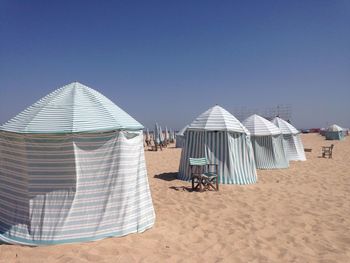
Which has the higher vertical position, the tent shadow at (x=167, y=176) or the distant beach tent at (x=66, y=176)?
the distant beach tent at (x=66, y=176)

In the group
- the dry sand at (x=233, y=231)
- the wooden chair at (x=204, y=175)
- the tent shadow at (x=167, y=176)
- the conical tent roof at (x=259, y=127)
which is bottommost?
the dry sand at (x=233, y=231)

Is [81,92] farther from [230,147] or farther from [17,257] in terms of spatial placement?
[230,147]

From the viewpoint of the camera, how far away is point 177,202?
8602 millimetres

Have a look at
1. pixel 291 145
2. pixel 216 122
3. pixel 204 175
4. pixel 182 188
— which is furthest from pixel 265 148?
pixel 182 188

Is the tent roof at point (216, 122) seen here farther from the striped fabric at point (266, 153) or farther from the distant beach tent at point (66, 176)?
the distant beach tent at point (66, 176)

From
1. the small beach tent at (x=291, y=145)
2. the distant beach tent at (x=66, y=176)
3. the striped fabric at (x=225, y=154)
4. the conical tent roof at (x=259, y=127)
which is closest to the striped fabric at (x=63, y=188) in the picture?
the distant beach tent at (x=66, y=176)

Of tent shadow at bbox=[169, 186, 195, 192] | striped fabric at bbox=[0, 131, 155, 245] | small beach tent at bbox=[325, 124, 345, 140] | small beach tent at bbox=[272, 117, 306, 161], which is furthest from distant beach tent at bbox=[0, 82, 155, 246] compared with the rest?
small beach tent at bbox=[325, 124, 345, 140]

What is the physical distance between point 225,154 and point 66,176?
782 cm

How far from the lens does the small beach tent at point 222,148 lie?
11.9m

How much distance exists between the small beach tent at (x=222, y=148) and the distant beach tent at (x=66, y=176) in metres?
6.47

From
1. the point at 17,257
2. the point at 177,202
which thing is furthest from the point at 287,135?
the point at 17,257

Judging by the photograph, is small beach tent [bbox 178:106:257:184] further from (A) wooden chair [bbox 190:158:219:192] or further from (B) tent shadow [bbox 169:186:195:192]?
(B) tent shadow [bbox 169:186:195:192]

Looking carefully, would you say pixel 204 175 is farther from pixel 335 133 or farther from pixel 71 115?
pixel 335 133

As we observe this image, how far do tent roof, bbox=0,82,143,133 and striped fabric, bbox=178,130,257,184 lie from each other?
597cm
